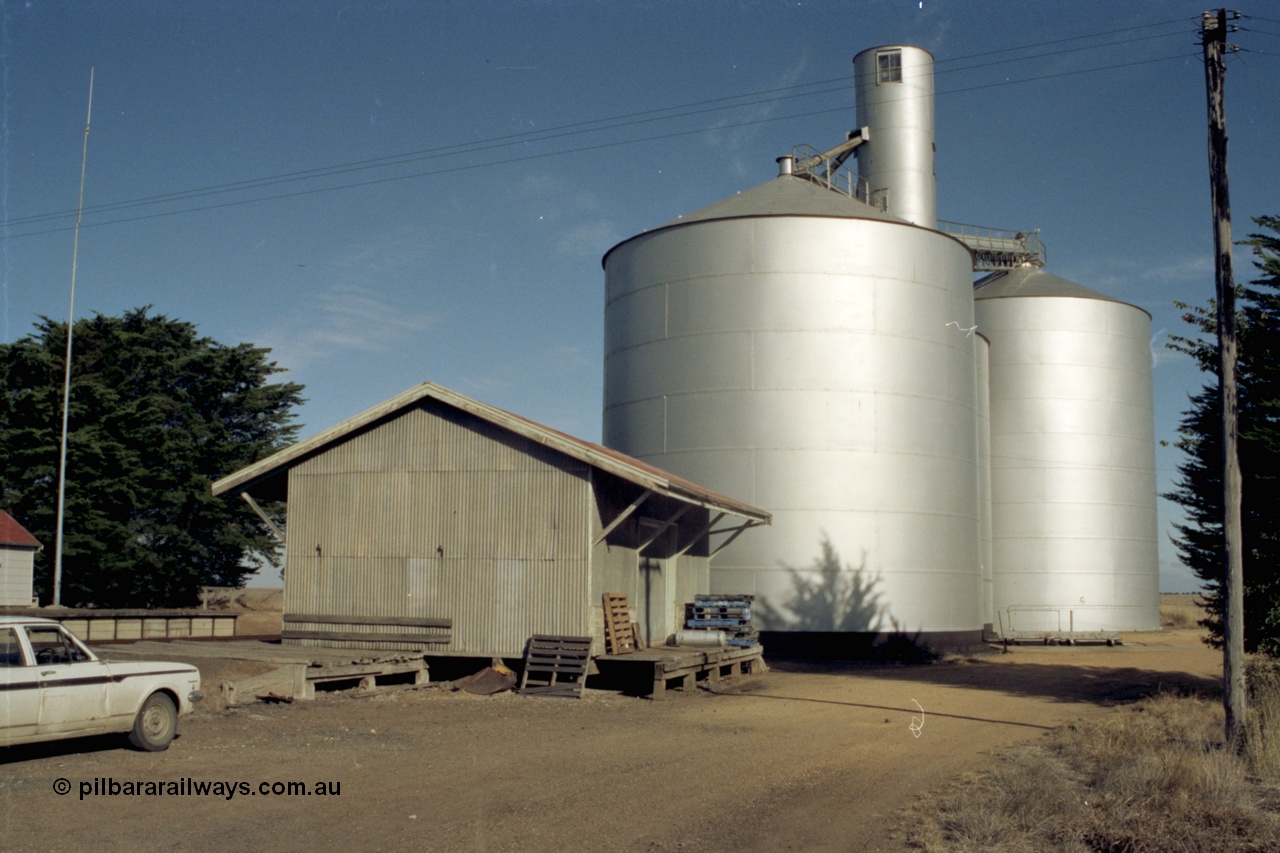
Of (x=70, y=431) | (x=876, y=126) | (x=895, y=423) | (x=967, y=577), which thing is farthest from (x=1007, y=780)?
(x=70, y=431)

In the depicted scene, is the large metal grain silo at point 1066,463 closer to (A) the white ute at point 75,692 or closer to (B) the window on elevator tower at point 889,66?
(B) the window on elevator tower at point 889,66

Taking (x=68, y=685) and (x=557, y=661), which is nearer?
(x=68, y=685)

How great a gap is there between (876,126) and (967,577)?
57.3 ft

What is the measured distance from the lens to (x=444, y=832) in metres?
9.89

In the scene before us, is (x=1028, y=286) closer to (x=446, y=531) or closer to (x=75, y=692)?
(x=446, y=531)

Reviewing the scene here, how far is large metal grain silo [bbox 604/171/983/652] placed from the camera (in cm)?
3162

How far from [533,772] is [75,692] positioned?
16.4ft

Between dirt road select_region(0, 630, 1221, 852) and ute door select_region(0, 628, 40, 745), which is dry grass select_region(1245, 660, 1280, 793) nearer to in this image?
dirt road select_region(0, 630, 1221, 852)

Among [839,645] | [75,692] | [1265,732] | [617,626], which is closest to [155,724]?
[75,692]

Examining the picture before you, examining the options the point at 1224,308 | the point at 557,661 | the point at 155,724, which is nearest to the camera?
the point at 155,724

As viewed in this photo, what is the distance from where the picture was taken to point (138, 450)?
46.6 m

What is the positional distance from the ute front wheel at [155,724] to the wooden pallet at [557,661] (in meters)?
8.22

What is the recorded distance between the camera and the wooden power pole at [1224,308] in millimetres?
15398

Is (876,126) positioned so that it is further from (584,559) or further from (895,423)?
(584,559)
